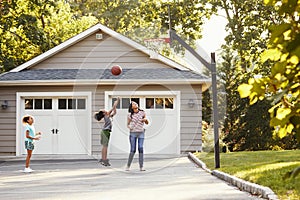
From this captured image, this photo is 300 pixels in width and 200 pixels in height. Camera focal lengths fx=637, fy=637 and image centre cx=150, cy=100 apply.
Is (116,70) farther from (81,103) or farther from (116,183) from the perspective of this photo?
(116,183)

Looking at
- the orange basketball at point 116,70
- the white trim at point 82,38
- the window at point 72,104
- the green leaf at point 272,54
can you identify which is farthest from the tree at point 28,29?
the green leaf at point 272,54

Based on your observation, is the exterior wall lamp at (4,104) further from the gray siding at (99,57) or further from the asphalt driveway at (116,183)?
the asphalt driveway at (116,183)

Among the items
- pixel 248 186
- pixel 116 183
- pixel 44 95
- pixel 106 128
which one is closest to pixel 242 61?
pixel 44 95

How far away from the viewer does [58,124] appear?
73.5 feet

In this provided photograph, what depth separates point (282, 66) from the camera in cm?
273

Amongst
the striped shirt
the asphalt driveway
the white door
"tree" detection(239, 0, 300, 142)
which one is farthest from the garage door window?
"tree" detection(239, 0, 300, 142)

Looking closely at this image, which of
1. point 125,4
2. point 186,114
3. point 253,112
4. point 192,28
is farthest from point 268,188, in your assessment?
point 125,4

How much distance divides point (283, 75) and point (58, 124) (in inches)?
787

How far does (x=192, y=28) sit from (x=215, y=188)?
90.4 feet

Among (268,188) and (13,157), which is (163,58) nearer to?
(13,157)

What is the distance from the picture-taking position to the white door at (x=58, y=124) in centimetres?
2236

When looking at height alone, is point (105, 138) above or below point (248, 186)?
above

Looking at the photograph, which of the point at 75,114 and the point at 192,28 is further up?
the point at 192,28

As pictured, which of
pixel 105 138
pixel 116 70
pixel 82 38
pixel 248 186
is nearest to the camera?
pixel 248 186
